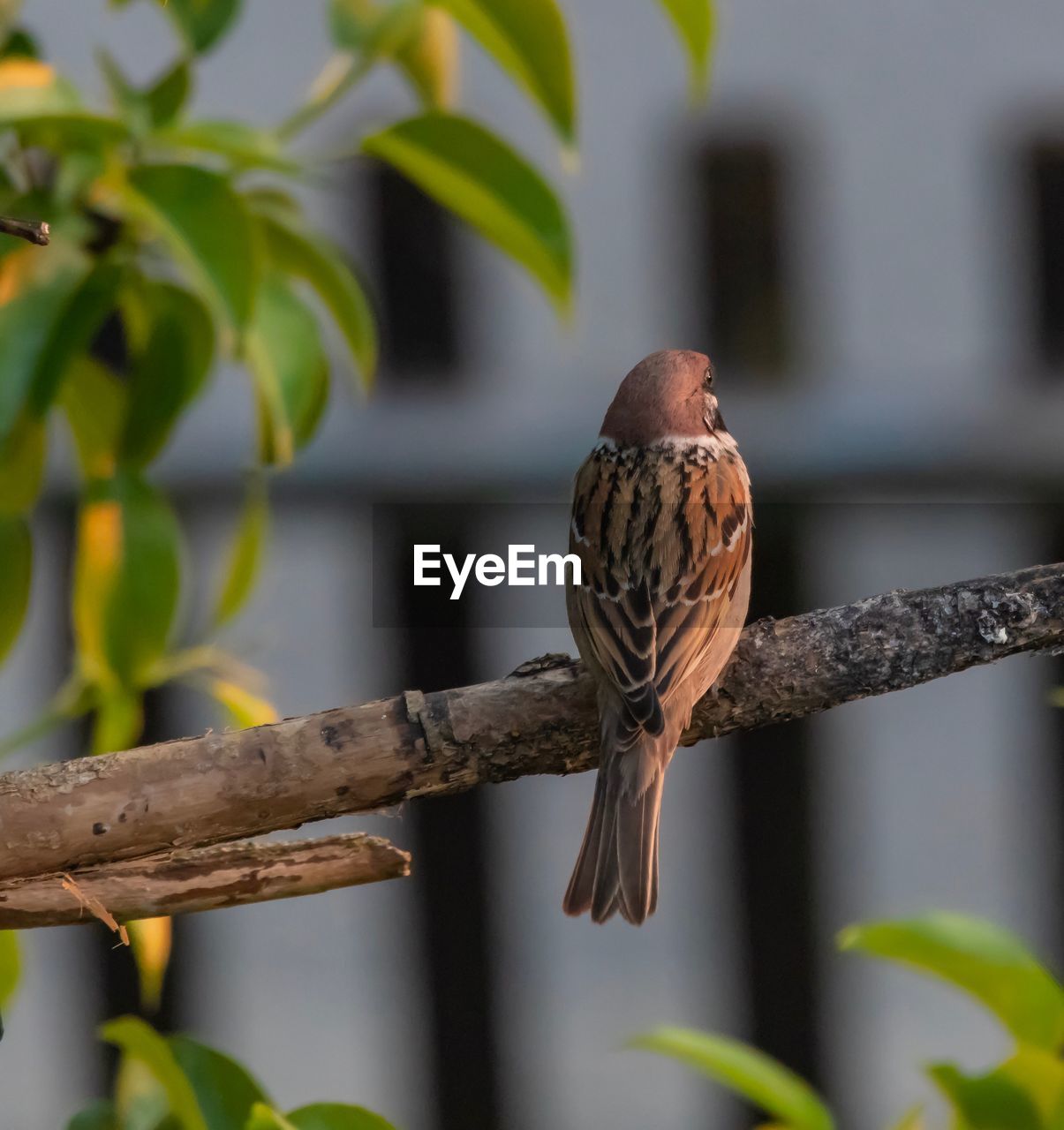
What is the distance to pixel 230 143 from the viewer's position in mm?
1044

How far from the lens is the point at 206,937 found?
7.02 feet

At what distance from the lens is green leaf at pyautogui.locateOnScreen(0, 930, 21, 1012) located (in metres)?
1.04

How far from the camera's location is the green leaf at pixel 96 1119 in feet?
3.51

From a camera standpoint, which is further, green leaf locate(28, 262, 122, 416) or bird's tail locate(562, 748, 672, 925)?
green leaf locate(28, 262, 122, 416)

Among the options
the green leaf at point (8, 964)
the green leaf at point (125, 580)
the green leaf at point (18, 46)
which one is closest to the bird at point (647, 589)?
the green leaf at point (125, 580)

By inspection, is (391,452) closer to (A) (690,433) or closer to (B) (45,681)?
(B) (45,681)

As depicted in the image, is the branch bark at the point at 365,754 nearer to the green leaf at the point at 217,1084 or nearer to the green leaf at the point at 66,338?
the green leaf at the point at 217,1084

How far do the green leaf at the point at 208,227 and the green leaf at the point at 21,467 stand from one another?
232 millimetres

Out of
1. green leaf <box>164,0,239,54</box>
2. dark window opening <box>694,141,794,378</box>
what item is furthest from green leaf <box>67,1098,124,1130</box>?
dark window opening <box>694,141,794,378</box>

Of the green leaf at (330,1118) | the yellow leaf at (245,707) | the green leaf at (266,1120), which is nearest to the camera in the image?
the green leaf at (266,1120)

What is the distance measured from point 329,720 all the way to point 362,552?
1.26 m

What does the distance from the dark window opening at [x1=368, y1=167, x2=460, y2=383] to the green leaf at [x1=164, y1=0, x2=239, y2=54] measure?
866 millimetres

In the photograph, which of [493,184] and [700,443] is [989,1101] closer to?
[700,443]

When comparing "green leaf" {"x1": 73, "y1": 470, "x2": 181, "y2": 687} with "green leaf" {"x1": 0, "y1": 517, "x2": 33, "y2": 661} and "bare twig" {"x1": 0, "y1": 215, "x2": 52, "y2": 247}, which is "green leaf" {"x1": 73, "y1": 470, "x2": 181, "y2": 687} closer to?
"green leaf" {"x1": 0, "y1": 517, "x2": 33, "y2": 661}
